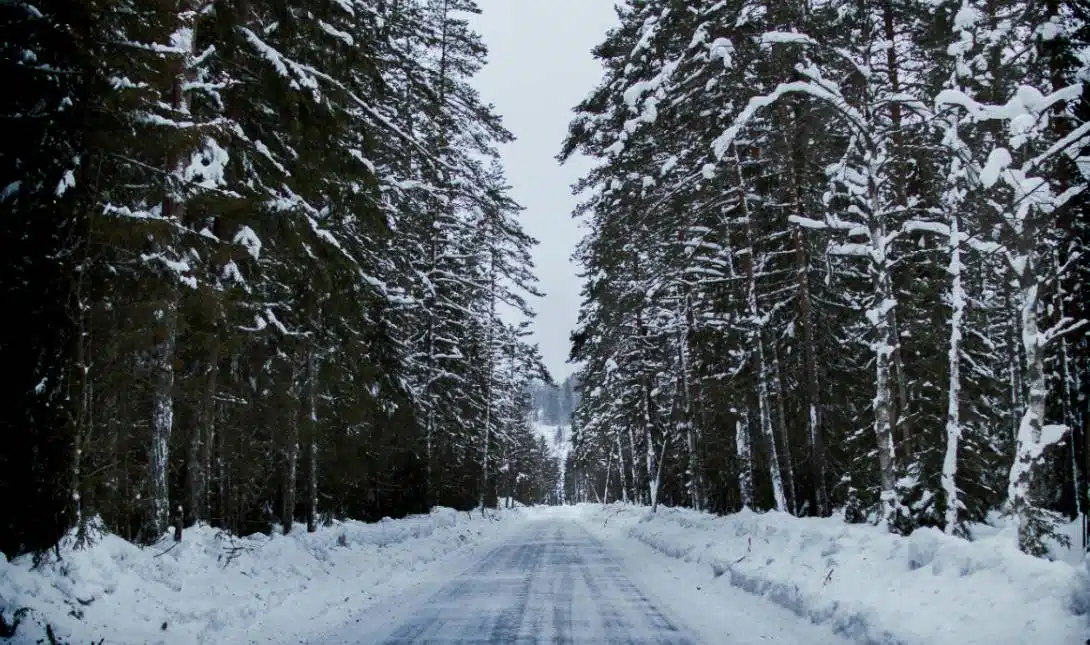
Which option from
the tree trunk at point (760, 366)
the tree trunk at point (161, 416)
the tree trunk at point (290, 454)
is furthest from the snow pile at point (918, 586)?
the tree trunk at point (290, 454)

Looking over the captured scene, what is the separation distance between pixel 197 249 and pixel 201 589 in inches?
181

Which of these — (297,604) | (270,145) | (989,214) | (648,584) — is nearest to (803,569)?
(648,584)

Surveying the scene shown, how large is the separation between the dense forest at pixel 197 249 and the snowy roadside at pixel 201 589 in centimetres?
53

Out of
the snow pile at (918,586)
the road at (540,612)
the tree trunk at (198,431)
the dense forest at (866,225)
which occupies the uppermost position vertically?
the dense forest at (866,225)

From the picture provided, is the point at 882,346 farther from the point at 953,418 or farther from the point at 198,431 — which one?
the point at 198,431

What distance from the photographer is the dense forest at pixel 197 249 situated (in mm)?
6500

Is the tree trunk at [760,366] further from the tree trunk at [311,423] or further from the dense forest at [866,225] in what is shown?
the tree trunk at [311,423]

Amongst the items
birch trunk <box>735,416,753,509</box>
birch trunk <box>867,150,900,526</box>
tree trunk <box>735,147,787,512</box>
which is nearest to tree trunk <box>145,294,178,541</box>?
birch trunk <box>867,150,900,526</box>

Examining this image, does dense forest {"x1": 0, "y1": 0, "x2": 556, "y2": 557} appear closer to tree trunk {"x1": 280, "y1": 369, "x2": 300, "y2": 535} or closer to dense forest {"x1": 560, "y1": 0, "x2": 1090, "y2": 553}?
tree trunk {"x1": 280, "y1": 369, "x2": 300, "y2": 535}

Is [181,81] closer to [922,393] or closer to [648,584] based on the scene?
[648,584]

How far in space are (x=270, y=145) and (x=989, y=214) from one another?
1194 cm

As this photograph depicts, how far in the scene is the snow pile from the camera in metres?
5.82

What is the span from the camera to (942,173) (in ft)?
49.4

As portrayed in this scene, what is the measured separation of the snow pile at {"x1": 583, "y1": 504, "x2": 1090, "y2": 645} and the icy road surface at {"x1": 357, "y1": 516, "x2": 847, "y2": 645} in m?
0.33
